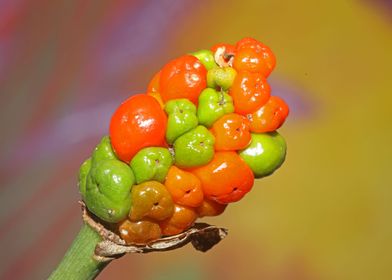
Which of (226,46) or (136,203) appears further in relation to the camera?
(226,46)

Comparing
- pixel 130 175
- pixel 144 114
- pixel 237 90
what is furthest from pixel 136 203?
pixel 237 90

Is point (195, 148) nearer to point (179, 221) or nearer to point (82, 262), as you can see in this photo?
point (179, 221)

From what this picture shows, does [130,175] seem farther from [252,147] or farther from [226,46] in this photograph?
[226,46]

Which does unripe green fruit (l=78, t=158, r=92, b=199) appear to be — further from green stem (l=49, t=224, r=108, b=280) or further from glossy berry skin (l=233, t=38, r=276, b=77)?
glossy berry skin (l=233, t=38, r=276, b=77)

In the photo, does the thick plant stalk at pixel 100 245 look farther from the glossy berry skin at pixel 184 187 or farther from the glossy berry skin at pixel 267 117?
the glossy berry skin at pixel 267 117

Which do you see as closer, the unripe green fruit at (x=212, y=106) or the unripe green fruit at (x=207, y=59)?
the unripe green fruit at (x=212, y=106)

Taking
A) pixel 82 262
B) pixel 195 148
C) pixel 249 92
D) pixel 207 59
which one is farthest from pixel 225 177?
pixel 82 262

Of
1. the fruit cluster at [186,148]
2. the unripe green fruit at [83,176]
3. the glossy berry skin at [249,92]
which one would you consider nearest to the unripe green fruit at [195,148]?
the fruit cluster at [186,148]
